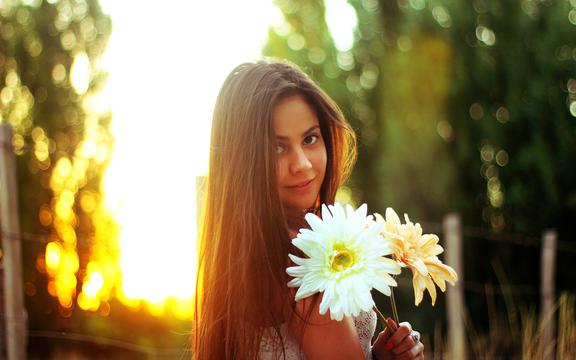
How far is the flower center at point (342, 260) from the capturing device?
1192 mm

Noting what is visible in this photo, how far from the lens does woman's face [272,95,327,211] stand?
165cm

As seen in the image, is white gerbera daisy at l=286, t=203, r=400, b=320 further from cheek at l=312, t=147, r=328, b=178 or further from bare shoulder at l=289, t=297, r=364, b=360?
cheek at l=312, t=147, r=328, b=178

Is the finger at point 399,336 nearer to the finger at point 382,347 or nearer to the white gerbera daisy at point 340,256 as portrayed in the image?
the finger at point 382,347

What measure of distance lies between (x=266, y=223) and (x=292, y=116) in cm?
30

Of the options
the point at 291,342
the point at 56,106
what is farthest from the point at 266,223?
the point at 56,106

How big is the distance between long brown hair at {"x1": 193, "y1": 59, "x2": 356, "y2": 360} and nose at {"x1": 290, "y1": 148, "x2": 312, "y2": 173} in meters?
0.06

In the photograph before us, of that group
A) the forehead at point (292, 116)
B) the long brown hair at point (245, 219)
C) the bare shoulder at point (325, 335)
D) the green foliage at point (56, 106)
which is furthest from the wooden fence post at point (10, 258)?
the green foliage at point (56, 106)

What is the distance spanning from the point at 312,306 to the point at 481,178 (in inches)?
259

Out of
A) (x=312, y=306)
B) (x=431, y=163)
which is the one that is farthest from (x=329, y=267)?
(x=431, y=163)

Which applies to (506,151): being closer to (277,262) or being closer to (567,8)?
(567,8)

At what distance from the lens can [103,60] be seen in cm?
820

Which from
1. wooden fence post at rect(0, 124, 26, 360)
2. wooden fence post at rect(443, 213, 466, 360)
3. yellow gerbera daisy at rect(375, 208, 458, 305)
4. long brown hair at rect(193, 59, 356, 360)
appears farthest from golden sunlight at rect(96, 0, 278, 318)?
yellow gerbera daisy at rect(375, 208, 458, 305)

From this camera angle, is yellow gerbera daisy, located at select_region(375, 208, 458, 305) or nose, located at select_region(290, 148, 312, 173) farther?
nose, located at select_region(290, 148, 312, 173)

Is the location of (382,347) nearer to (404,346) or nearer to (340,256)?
(404,346)
